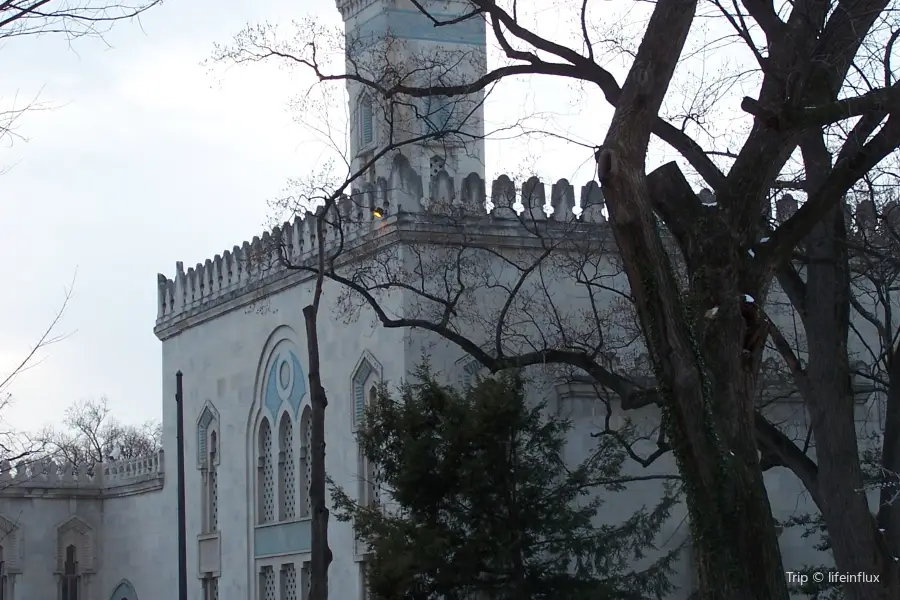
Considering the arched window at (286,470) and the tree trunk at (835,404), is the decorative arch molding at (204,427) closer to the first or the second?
the arched window at (286,470)

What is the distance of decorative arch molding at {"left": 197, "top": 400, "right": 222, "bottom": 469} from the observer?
25812mm

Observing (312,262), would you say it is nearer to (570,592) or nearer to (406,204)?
(406,204)

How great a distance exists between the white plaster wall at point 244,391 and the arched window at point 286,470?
0.91m

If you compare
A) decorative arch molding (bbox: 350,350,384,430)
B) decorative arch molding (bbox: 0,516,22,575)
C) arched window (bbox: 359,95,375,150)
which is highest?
arched window (bbox: 359,95,375,150)

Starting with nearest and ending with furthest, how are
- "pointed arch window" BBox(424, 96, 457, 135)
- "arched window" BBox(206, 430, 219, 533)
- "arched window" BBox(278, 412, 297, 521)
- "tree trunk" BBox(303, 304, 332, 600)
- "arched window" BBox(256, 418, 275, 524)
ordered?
"tree trunk" BBox(303, 304, 332, 600) → "pointed arch window" BBox(424, 96, 457, 135) → "arched window" BBox(278, 412, 297, 521) → "arched window" BBox(256, 418, 275, 524) → "arched window" BBox(206, 430, 219, 533)

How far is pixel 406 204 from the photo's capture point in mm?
20078

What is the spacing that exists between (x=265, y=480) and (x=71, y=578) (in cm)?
962

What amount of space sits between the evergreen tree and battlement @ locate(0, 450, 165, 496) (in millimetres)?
15942

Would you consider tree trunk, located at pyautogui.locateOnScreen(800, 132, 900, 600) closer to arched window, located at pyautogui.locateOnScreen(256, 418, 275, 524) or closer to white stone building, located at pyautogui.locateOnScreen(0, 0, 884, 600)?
white stone building, located at pyautogui.locateOnScreen(0, 0, 884, 600)

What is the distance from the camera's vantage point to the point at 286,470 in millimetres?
23500

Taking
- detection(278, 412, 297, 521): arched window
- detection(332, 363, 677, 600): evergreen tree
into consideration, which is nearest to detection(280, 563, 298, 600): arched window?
detection(278, 412, 297, 521): arched window

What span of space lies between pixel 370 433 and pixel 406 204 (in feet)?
19.1

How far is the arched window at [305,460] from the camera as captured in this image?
22.7 m

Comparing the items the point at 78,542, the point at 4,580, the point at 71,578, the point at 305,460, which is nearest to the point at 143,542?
the point at 78,542
